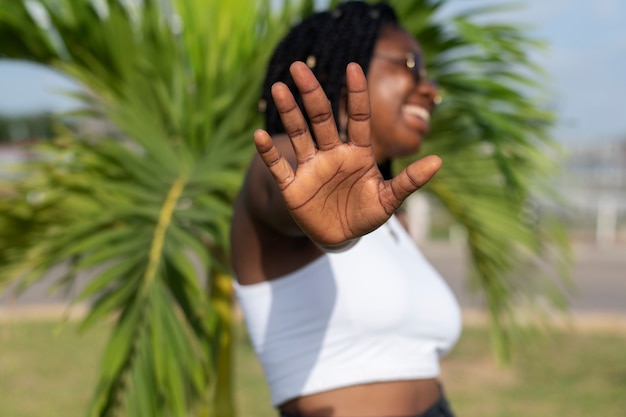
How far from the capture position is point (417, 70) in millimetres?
1619

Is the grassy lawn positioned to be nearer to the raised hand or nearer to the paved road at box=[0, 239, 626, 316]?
the paved road at box=[0, 239, 626, 316]

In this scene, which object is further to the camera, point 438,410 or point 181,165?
point 181,165

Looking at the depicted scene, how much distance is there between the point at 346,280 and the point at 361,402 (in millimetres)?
211

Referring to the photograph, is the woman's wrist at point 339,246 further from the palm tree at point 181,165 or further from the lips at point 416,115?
the palm tree at point 181,165

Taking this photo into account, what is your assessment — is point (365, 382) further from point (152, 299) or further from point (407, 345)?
point (152, 299)

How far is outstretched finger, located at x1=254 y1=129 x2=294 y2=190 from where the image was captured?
990 mm

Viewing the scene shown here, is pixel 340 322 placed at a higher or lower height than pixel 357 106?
lower

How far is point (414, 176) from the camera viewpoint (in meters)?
1.01

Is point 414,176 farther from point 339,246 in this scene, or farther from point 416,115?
point 416,115

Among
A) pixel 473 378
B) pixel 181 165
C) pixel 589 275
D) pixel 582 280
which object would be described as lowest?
pixel 589 275

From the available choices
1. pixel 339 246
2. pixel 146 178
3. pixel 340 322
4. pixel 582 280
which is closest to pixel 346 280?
pixel 340 322

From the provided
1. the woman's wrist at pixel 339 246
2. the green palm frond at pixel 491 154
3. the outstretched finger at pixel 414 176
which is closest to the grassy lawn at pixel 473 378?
the green palm frond at pixel 491 154

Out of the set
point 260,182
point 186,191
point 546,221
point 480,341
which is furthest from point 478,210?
point 480,341

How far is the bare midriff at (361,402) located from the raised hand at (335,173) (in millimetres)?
455
